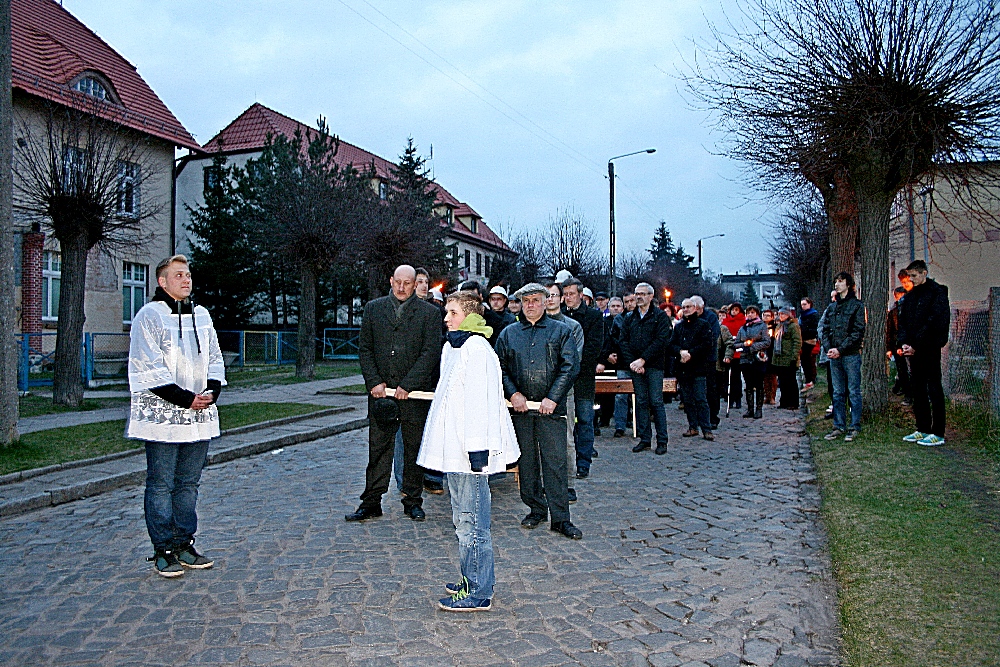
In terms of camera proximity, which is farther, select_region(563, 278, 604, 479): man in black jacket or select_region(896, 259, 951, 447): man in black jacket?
select_region(896, 259, 951, 447): man in black jacket

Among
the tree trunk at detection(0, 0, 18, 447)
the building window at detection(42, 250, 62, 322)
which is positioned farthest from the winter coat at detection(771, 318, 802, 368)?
the building window at detection(42, 250, 62, 322)

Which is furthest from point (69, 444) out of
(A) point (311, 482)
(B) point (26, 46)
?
(B) point (26, 46)

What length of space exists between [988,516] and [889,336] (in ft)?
23.0

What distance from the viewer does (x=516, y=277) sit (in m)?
38.2

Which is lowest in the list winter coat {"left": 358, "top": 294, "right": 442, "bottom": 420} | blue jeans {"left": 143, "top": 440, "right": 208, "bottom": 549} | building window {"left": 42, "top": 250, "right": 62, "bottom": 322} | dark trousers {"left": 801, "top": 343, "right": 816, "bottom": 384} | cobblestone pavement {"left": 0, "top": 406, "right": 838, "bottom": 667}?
cobblestone pavement {"left": 0, "top": 406, "right": 838, "bottom": 667}

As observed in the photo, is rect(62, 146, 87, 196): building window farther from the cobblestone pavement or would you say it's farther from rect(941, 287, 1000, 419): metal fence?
rect(941, 287, 1000, 419): metal fence

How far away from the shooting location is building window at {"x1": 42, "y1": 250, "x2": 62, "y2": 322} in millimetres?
21578

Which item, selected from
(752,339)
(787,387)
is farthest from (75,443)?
(787,387)

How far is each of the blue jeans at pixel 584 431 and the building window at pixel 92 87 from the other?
2156 cm

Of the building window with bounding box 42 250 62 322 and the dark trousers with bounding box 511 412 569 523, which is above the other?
the building window with bounding box 42 250 62 322

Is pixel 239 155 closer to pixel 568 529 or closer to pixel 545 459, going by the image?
pixel 545 459

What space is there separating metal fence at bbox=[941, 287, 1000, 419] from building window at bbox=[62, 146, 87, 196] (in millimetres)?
14313

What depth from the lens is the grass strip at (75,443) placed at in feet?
27.8

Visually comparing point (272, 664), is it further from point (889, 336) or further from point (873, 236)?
point (889, 336)
